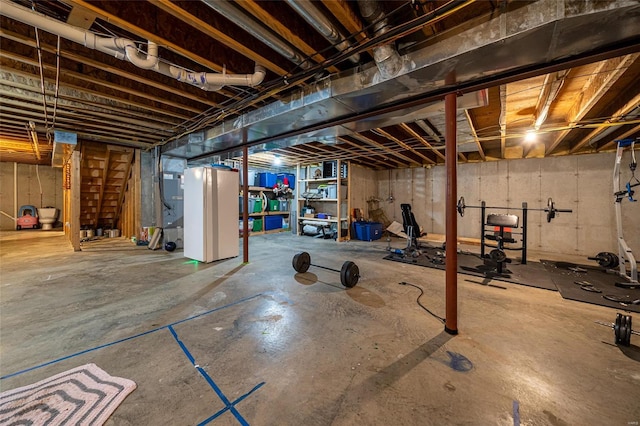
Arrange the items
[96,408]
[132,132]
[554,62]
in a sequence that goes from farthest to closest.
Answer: [132,132] → [554,62] → [96,408]

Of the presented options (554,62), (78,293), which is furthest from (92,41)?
(554,62)

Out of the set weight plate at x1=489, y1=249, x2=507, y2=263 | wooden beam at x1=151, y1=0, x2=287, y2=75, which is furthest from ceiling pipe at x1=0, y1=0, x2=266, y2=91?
weight plate at x1=489, y1=249, x2=507, y2=263

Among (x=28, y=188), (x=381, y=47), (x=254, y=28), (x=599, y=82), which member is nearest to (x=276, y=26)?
(x=254, y=28)

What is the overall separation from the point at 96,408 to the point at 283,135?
3666 millimetres

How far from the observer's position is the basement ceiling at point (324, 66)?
5.38 feet

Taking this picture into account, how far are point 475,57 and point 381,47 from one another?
2.43ft

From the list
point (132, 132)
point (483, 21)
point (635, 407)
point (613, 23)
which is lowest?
point (635, 407)

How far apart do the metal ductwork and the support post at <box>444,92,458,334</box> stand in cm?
34

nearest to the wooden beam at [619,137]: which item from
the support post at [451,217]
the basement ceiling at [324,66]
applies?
the basement ceiling at [324,66]

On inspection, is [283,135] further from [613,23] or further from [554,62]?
[613,23]

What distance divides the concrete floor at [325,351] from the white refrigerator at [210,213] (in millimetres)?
1173

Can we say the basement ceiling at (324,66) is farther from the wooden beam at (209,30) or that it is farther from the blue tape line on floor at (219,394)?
the blue tape line on floor at (219,394)

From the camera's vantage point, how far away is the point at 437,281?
11.6ft

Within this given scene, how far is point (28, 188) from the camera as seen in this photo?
919 cm
